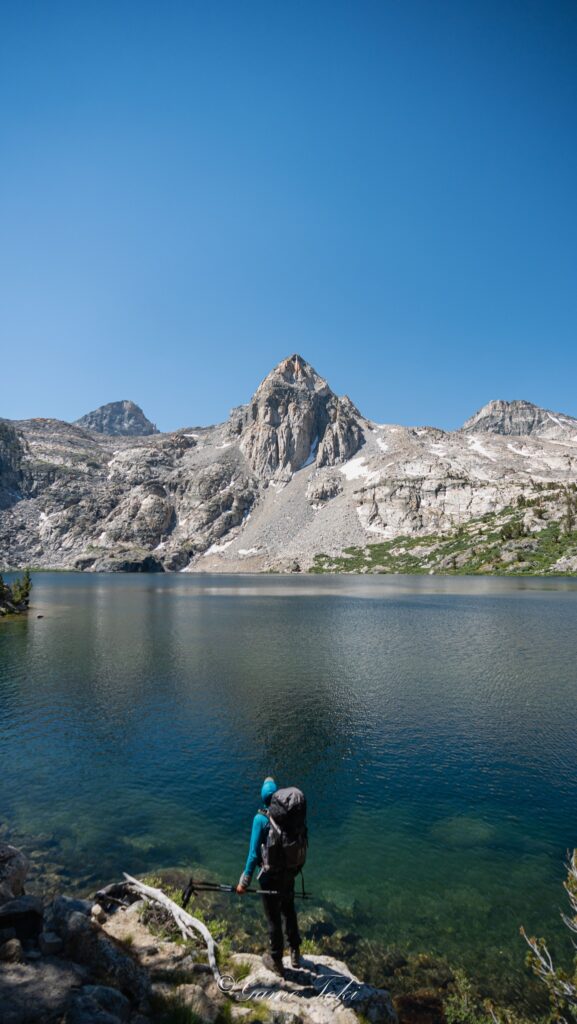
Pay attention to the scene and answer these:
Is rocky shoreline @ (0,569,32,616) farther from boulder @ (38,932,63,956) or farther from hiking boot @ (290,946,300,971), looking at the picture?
hiking boot @ (290,946,300,971)

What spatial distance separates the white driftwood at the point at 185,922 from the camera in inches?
381

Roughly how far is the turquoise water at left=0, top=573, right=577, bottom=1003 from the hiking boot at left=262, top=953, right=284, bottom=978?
4267 mm

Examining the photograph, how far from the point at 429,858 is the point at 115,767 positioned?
47.4ft

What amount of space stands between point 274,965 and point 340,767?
13.5 metres

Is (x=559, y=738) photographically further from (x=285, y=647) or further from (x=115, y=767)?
(x=285, y=647)

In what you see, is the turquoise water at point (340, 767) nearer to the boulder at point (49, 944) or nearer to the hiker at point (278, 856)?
the hiker at point (278, 856)

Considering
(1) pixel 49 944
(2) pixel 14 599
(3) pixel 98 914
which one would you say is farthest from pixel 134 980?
(2) pixel 14 599

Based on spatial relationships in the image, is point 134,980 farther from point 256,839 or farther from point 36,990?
point 256,839

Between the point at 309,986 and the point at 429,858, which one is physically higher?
the point at 309,986

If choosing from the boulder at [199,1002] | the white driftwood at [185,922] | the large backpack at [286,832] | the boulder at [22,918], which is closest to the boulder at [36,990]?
the boulder at [22,918]

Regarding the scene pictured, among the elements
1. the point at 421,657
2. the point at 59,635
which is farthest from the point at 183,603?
the point at 421,657

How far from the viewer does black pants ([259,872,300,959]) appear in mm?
9680

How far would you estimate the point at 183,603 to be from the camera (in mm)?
97562

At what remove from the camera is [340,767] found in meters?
22.9
